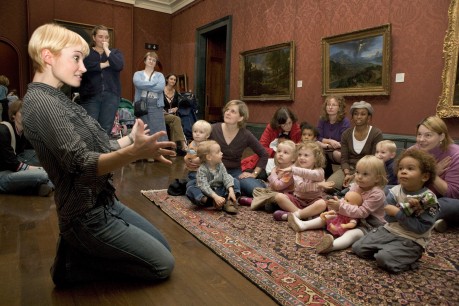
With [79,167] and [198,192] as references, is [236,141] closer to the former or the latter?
[198,192]

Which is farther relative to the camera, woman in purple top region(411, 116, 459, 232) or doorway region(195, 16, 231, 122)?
doorway region(195, 16, 231, 122)

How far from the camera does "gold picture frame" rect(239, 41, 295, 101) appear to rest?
762cm

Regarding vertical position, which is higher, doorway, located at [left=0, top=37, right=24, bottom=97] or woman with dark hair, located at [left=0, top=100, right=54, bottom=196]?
doorway, located at [left=0, top=37, right=24, bottom=97]

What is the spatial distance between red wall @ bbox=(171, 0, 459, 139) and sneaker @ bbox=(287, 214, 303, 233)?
10.2ft

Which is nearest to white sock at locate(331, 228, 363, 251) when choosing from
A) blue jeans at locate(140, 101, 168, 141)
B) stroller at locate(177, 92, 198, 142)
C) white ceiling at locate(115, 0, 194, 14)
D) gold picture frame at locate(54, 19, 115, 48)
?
blue jeans at locate(140, 101, 168, 141)

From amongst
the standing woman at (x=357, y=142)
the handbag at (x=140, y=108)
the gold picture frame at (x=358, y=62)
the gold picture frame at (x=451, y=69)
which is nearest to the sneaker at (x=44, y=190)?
the handbag at (x=140, y=108)

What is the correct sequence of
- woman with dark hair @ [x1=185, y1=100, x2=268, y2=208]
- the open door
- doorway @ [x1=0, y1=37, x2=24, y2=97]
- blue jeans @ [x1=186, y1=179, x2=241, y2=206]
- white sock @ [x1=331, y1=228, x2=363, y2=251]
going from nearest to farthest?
white sock @ [x1=331, y1=228, x2=363, y2=251] < blue jeans @ [x1=186, y1=179, x2=241, y2=206] < woman with dark hair @ [x1=185, y1=100, x2=268, y2=208] < doorway @ [x1=0, y1=37, x2=24, y2=97] < the open door

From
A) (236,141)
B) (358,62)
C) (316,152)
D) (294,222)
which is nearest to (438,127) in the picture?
(316,152)

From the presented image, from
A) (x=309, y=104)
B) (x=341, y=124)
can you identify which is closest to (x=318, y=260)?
(x=341, y=124)

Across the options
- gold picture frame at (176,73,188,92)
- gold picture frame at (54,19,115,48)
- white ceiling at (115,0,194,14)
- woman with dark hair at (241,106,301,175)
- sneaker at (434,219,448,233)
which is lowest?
sneaker at (434,219,448,233)

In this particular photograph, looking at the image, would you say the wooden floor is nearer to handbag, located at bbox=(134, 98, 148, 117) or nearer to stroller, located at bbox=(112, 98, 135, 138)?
handbag, located at bbox=(134, 98, 148, 117)

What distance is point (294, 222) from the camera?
3.04 meters

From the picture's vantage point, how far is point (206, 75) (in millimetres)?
11492

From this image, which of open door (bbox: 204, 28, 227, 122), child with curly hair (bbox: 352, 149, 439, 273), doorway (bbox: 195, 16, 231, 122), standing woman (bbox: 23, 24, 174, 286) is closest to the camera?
standing woman (bbox: 23, 24, 174, 286)
